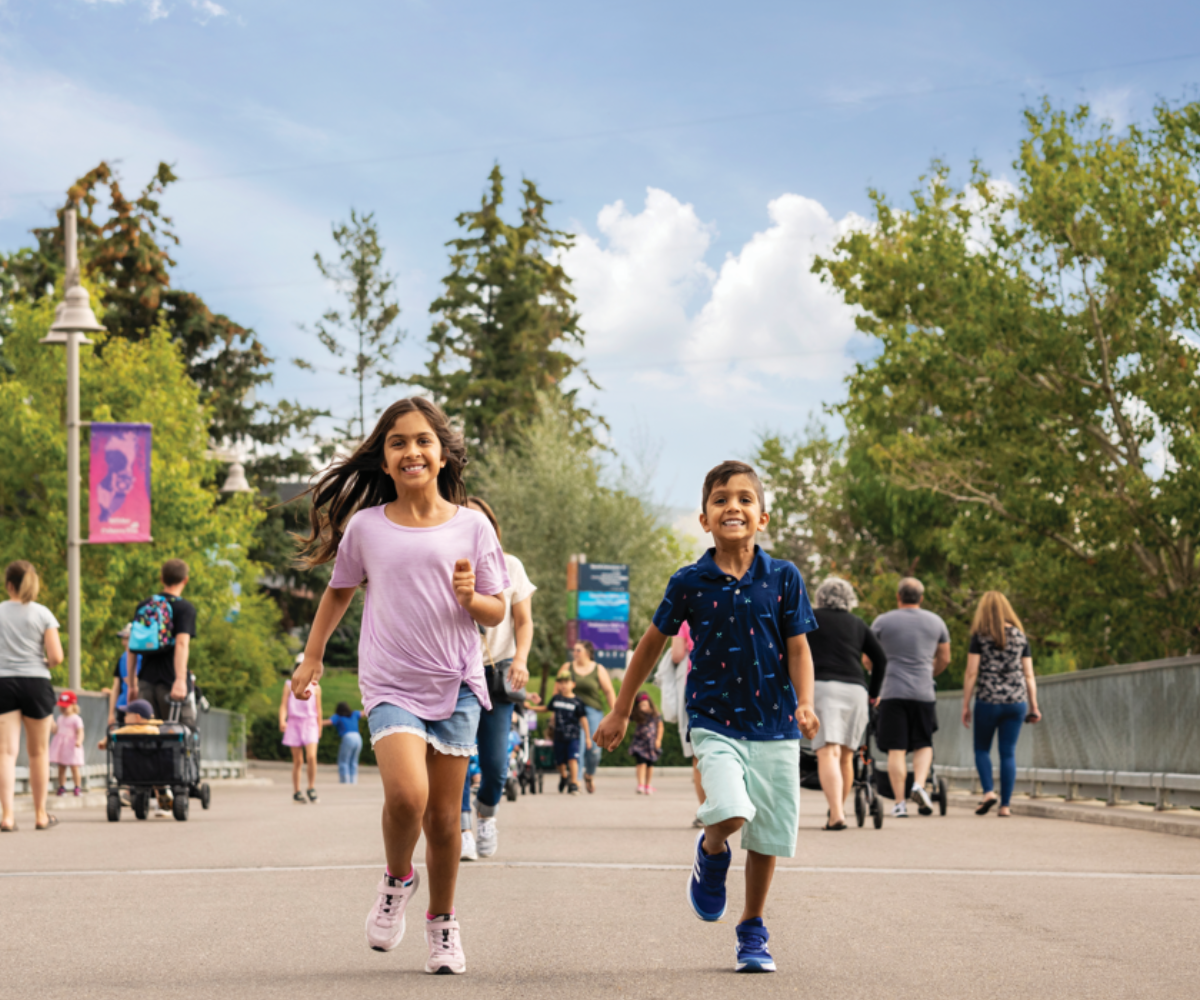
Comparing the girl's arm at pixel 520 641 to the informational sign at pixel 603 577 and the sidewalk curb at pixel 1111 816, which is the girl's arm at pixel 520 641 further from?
the informational sign at pixel 603 577

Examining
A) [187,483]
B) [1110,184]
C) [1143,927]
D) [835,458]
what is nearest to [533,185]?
[835,458]

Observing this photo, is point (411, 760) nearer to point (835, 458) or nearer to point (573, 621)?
point (573, 621)


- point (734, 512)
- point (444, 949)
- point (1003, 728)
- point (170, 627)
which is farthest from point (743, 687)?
point (1003, 728)

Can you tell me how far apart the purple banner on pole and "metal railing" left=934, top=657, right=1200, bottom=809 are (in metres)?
12.7

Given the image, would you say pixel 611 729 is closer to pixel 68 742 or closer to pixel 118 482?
pixel 68 742

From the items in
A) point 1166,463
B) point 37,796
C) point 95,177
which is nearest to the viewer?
point 37,796

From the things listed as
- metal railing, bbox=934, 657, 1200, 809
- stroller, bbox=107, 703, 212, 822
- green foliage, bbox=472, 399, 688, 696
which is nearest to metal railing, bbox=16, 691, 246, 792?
stroller, bbox=107, 703, 212, 822

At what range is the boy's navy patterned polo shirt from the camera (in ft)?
18.8

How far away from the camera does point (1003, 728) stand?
48.0 feet

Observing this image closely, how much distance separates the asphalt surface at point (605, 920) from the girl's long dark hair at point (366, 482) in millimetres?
1526

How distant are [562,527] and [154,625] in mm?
45014

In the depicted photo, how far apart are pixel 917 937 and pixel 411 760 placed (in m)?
2.25

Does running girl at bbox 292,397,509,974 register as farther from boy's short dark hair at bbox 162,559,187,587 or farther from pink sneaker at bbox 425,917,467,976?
boy's short dark hair at bbox 162,559,187,587

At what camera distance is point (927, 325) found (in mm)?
30547
